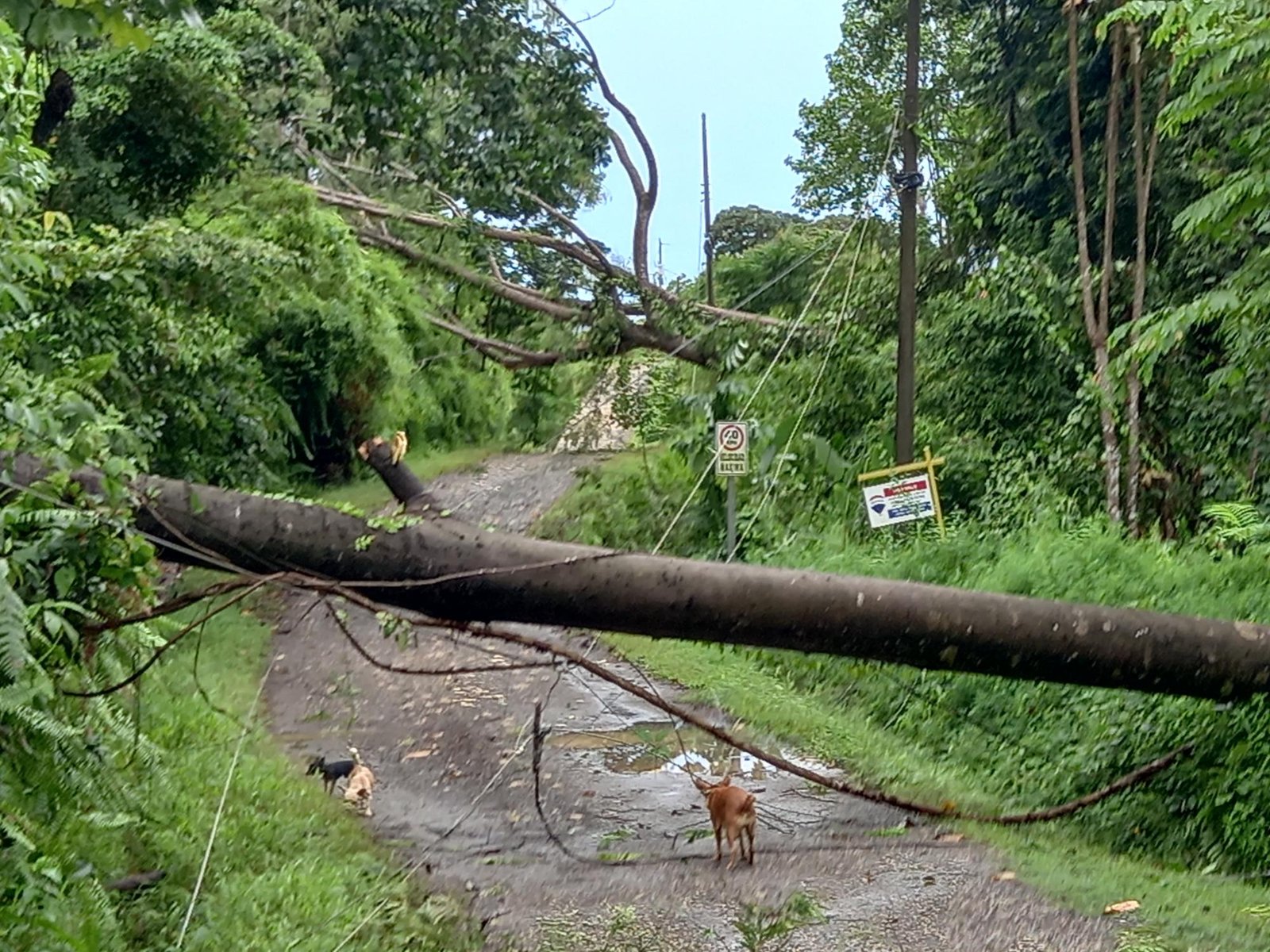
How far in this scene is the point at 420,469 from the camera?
2266cm

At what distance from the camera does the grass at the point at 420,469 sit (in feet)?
62.5

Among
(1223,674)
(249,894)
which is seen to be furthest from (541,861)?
(1223,674)

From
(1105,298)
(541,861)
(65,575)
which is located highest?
(1105,298)

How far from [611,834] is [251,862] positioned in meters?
1.87

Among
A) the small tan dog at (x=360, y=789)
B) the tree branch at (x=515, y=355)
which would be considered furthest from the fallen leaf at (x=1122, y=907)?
the tree branch at (x=515, y=355)

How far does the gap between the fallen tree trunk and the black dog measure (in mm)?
2892

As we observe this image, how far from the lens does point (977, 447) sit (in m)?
13.1

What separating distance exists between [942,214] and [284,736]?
34.2ft

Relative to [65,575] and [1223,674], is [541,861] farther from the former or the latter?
[1223,674]

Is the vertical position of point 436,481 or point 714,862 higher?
point 436,481

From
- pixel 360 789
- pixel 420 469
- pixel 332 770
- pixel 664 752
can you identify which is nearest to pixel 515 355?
pixel 420 469

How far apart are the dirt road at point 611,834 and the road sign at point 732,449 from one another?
2.47 meters

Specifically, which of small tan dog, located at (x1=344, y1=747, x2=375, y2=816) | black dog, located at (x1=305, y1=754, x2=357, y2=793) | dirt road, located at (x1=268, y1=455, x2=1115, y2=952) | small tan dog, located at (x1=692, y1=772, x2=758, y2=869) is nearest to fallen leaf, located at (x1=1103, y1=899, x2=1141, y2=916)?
dirt road, located at (x1=268, y1=455, x2=1115, y2=952)

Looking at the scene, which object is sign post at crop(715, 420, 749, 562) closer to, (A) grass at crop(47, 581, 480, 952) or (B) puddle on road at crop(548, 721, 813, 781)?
(B) puddle on road at crop(548, 721, 813, 781)
